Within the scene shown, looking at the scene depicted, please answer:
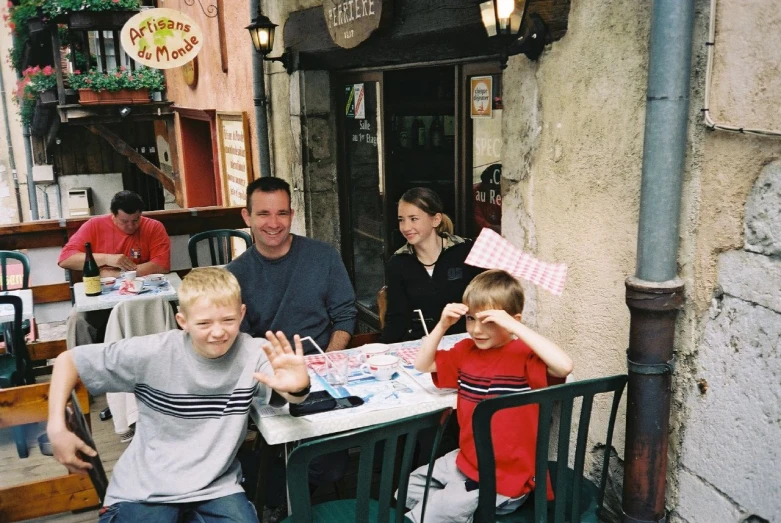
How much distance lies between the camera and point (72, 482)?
2.95 meters

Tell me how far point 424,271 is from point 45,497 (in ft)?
6.68

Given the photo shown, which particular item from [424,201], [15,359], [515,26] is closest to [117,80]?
[15,359]

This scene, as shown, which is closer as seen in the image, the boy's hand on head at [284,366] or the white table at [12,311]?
the boy's hand on head at [284,366]

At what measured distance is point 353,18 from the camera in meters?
5.01

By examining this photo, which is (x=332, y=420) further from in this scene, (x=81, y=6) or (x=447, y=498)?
(x=81, y=6)

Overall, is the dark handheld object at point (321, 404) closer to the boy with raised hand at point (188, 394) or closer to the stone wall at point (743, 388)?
the boy with raised hand at point (188, 394)

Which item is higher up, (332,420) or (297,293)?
(297,293)

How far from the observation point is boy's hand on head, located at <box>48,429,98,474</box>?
7.69ft

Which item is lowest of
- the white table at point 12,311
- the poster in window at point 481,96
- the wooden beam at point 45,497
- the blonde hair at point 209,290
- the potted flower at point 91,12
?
the wooden beam at point 45,497

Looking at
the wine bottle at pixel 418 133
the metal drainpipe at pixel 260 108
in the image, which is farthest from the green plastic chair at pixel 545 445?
the metal drainpipe at pixel 260 108

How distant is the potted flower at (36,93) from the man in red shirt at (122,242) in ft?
28.4

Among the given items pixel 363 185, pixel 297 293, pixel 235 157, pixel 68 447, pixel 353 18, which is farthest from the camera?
pixel 235 157

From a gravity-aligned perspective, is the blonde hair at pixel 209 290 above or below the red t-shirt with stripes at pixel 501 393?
above

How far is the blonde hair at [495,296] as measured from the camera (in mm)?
2602
